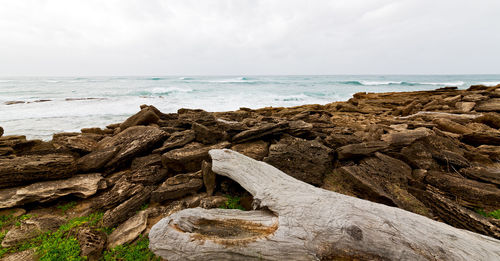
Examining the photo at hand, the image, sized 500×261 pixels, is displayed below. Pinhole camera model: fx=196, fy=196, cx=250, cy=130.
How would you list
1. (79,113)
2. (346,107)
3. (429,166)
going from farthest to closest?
(79,113)
(346,107)
(429,166)

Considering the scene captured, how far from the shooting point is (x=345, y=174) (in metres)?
3.58

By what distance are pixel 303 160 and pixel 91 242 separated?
346 cm

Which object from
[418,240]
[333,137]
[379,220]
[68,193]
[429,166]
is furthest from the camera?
[333,137]

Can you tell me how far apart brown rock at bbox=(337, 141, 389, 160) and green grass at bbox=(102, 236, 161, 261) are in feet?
11.8

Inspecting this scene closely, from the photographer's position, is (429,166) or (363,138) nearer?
(429,166)

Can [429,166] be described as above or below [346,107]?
below

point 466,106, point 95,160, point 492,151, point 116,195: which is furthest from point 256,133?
point 466,106

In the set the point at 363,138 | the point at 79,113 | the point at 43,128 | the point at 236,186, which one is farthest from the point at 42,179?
A: the point at 79,113

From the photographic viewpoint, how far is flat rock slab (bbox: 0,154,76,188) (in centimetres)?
342

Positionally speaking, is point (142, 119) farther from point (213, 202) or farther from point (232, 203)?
point (232, 203)

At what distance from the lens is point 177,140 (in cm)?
467

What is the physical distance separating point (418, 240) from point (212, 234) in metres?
2.20

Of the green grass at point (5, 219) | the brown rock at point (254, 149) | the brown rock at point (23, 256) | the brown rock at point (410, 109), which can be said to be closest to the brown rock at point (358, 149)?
the brown rock at point (254, 149)

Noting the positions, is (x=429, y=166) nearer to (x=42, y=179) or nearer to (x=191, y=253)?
(x=191, y=253)
